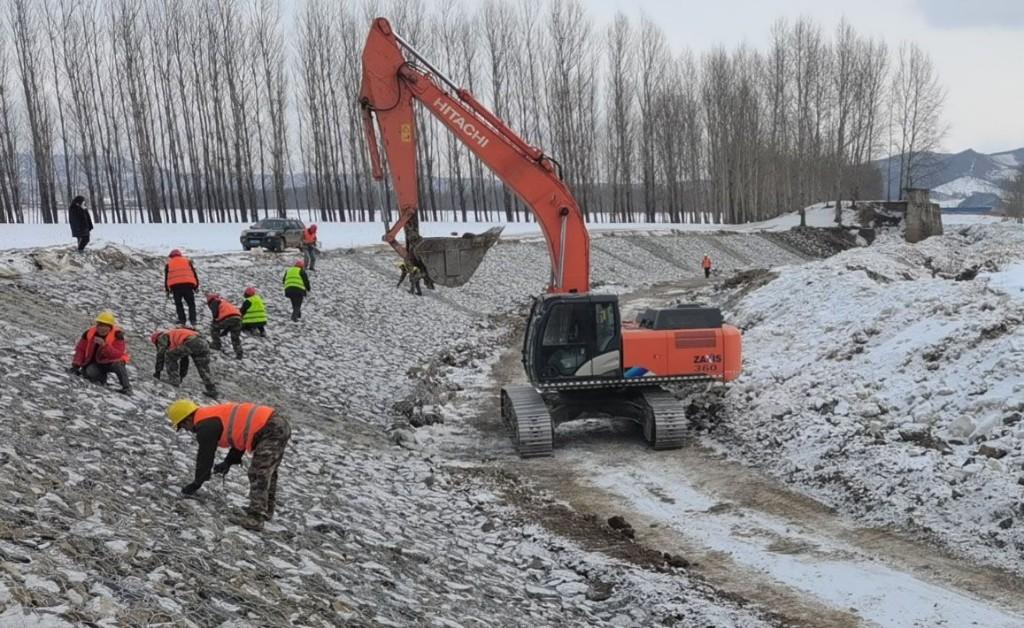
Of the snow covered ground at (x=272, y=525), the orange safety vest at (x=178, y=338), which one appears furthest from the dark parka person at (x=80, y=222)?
the orange safety vest at (x=178, y=338)

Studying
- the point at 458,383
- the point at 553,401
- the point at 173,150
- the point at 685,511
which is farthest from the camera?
the point at 173,150

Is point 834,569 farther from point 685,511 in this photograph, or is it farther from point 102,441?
point 102,441

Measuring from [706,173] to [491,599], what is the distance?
75.8m

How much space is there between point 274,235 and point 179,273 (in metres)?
16.8

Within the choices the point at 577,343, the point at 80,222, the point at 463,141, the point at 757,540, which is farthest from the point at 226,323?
the point at 757,540

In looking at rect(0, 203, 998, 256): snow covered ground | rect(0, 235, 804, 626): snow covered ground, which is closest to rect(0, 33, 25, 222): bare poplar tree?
rect(0, 203, 998, 256): snow covered ground

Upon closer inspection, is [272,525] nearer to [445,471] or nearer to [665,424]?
[445,471]

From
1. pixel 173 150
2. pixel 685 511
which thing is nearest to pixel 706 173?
pixel 173 150

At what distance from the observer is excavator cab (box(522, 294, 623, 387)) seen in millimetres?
13852

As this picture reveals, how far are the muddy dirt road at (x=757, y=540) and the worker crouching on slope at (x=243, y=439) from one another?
3708 mm

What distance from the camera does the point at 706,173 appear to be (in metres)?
79.6

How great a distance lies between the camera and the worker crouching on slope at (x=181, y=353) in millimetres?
13117

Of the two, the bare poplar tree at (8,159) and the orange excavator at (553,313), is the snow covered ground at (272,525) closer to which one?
the orange excavator at (553,313)

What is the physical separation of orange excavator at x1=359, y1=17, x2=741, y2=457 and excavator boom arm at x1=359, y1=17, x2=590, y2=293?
2 cm
